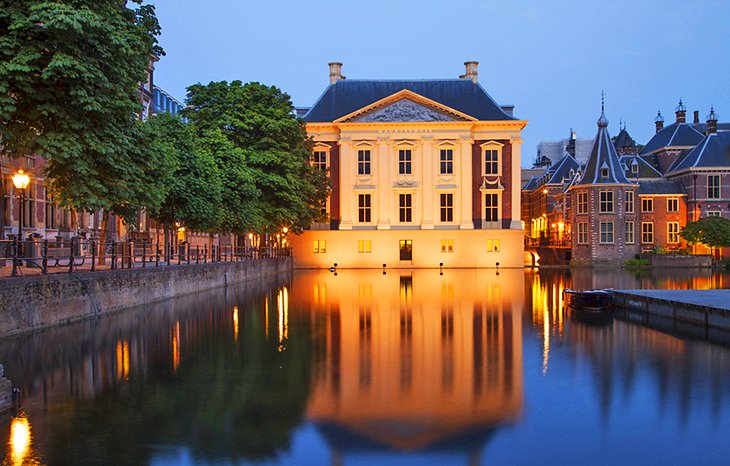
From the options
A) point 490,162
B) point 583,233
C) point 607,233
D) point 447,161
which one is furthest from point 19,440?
point 583,233

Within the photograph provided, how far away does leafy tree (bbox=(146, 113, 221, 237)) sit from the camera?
33406mm

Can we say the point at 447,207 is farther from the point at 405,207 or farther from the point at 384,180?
the point at 384,180

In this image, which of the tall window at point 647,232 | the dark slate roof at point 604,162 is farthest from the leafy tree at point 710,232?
the dark slate roof at point 604,162

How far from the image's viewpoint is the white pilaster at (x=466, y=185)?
6706cm

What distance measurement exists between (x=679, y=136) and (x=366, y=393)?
8040 cm

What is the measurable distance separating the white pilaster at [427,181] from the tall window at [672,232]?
28.3 meters

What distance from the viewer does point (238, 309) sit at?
84.1 ft

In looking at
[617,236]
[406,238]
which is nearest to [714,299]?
[406,238]

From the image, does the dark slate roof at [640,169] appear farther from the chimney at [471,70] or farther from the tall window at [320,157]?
the tall window at [320,157]

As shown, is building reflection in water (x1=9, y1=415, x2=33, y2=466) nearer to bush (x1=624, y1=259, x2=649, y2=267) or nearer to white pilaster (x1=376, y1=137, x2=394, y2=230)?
white pilaster (x1=376, y1=137, x2=394, y2=230)

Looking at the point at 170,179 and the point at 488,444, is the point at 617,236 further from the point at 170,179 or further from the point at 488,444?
the point at 488,444

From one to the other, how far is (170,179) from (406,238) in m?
37.7

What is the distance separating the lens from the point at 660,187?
7738 centimetres

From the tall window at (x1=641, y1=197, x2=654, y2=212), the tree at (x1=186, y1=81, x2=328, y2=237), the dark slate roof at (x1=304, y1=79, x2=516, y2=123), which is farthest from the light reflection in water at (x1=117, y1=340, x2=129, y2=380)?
the tall window at (x1=641, y1=197, x2=654, y2=212)
